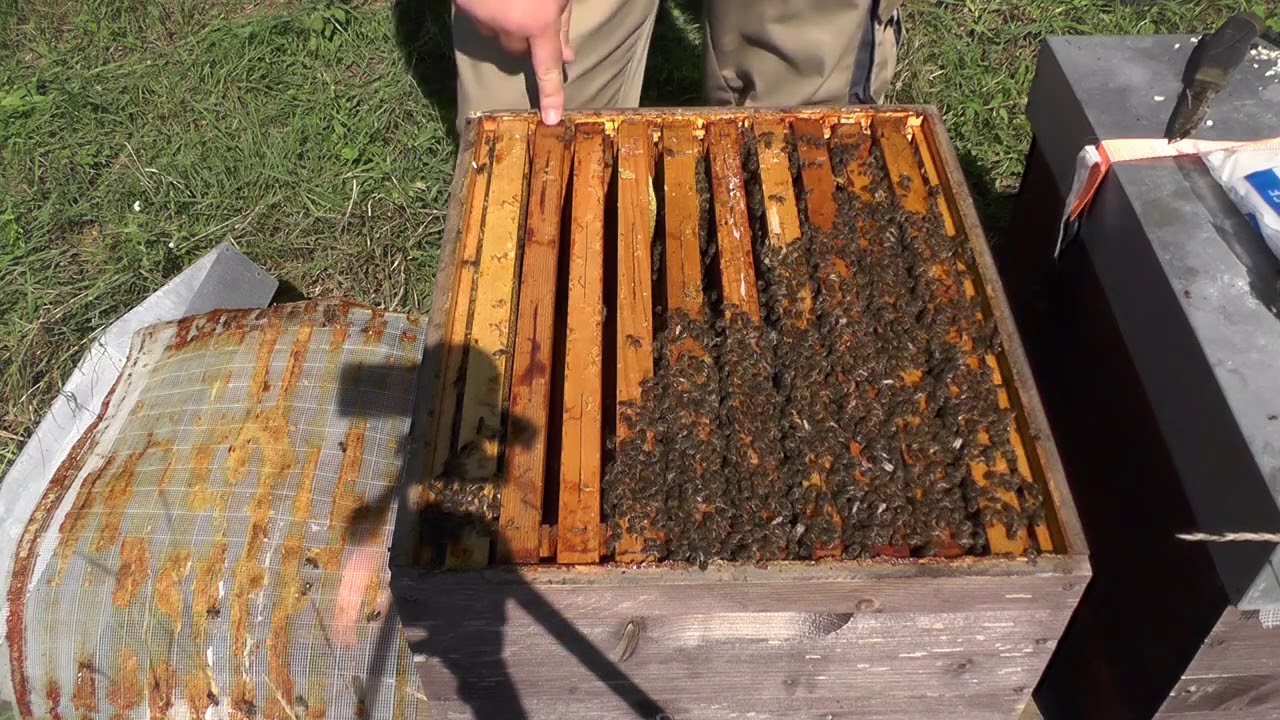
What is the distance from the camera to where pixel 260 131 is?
4.16 meters

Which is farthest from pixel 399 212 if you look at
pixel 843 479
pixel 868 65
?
pixel 843 479

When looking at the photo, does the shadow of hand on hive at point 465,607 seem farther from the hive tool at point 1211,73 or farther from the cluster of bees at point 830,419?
the hive tool at point 1211,73

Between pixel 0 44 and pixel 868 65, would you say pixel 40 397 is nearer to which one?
pixel 0 44

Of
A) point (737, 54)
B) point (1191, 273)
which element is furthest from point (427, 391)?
point (737, 54)

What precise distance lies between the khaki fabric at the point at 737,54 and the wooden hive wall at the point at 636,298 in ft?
2.33

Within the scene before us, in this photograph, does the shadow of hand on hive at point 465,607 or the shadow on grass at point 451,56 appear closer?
the shadow of hand on hive at point 465,607

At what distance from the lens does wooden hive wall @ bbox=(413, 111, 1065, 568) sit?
160 cm

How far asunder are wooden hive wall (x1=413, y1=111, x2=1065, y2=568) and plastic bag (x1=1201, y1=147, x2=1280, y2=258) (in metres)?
0.52

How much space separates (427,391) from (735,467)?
0.61 metres

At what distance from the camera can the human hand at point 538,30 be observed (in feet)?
7.16

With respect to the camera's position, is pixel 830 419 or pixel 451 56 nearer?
pixel 830 419

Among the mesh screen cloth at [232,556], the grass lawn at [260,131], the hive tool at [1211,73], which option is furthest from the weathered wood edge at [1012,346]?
the grass lawn at [260,131]

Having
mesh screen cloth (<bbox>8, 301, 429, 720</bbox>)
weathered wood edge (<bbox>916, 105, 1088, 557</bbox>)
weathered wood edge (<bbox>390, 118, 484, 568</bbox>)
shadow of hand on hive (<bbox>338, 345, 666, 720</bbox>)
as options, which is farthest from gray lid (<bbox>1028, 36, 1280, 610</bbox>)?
mesh screen cloth (<bbox>8, 301, 429, 720</bbox>)

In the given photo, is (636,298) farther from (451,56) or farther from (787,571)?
(451,56)
